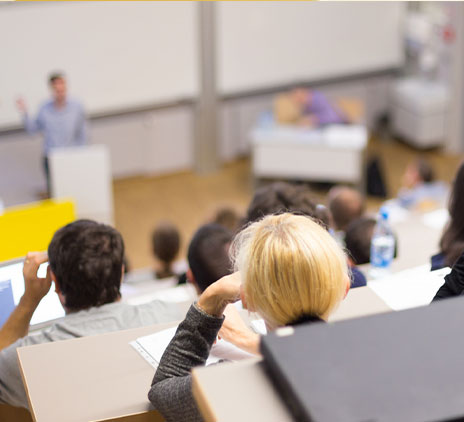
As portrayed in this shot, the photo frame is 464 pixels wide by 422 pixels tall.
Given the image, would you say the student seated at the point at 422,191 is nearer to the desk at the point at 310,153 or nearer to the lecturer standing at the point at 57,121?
the desk at the point at 310,153

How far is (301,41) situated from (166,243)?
3.92 m

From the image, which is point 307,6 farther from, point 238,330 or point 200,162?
point 238,330

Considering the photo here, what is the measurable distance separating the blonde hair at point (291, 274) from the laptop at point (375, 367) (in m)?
0.27

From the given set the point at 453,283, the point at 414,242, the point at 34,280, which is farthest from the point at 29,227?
the point at 453,283

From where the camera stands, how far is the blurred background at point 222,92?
6258 mm

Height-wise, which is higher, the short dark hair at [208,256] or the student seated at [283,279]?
the student seated at [283,279]

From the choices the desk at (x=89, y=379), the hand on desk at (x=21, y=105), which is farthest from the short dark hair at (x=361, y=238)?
the hand on desk at (x=21, y=105)

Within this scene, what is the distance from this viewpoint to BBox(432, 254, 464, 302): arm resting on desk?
1.49 m

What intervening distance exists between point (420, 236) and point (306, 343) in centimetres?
307

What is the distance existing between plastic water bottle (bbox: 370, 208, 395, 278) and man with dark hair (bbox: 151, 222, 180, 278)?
1196mm

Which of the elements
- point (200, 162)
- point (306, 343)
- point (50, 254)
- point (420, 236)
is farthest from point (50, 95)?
point (306, 343)

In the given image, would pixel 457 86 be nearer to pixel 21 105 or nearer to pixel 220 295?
pixel 21 105

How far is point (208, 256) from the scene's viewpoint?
7.97ft

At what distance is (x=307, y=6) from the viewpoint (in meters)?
7.17
